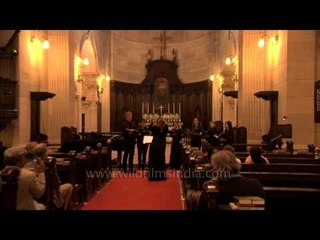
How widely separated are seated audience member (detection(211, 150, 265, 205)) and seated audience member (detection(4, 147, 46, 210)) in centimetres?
210

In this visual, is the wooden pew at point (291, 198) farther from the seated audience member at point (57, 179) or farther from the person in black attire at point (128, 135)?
the person in black attire at point (128, 135)

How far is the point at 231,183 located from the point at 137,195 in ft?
14.9

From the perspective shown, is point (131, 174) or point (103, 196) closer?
point (103, 196)

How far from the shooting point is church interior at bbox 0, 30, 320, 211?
589cm

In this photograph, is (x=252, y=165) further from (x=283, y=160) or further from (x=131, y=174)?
(x=131, y=174)

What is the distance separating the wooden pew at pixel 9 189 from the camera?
3.83m

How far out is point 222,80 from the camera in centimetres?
2145

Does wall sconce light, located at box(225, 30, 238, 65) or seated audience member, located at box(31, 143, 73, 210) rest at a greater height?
wall sconce light, located at box(225, 30, 238, 65)

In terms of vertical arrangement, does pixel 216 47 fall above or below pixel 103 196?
above

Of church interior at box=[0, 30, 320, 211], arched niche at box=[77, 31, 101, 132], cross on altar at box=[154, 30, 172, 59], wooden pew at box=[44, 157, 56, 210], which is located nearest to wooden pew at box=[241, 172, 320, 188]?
church interior at box=[0, 30, 320, 211]

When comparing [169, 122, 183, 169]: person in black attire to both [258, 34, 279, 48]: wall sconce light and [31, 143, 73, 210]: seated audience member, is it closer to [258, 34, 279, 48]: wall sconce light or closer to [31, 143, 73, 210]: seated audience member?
[258, 34, 279, 48]: wall sconce light

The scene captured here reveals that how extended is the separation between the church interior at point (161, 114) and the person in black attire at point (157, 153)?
1.34 ft

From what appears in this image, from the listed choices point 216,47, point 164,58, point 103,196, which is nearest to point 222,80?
point 216,47
